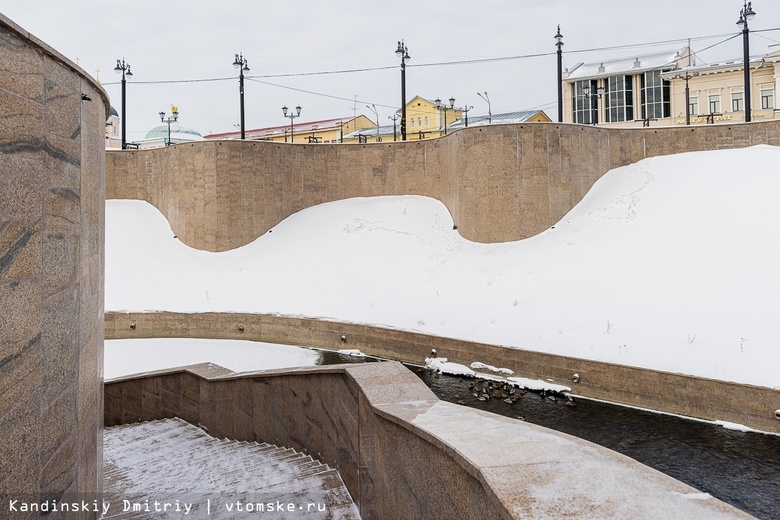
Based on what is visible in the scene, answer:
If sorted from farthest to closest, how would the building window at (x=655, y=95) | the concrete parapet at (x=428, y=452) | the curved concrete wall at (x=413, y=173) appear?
the building window at (x=655, y=95), the curved concrete wall at (x=413, y=173), the concrete parapet at (x=428, y=452)

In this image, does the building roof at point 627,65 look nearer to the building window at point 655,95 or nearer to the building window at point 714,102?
the building window at point 655,95

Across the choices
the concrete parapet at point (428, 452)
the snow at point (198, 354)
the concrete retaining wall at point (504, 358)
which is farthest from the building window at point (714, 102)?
the concrete parapet at point (428, 452)

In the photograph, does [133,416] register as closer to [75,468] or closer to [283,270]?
[75,468]

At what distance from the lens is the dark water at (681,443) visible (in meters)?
7.51

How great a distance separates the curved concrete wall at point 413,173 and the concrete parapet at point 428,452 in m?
13.2

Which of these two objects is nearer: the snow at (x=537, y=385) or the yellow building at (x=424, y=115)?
the snow at (x=537, y=385)

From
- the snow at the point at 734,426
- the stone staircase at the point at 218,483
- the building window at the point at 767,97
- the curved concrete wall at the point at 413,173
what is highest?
the building window at the point at 767,97

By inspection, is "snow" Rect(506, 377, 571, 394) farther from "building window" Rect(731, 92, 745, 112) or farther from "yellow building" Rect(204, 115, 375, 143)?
"yellow building" Rect(204, 115, 375, 143)

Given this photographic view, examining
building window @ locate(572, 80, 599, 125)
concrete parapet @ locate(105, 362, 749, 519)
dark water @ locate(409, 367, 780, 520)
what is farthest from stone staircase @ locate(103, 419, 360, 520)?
building window @ locate(572, 80, 599, 125)

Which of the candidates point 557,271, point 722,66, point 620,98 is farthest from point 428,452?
point 620,98

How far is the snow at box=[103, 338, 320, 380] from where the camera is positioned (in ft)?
44.7

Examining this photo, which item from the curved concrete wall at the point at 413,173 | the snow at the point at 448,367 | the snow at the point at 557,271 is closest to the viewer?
the snow at the point at 557,271

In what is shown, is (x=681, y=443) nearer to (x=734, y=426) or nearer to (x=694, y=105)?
(x=734, y=426)

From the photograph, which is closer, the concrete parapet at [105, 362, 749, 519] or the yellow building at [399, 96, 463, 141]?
the concrete parapet at [105, 362, 749, 519]
